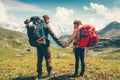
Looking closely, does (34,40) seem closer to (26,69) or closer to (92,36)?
(92,36)

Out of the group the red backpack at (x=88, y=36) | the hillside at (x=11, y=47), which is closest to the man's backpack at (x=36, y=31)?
the red backpack at (x=88, y=36)

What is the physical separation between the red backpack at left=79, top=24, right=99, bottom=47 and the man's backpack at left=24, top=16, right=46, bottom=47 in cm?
244

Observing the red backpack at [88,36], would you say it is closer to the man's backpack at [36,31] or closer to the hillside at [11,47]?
the man's backpack at [36,31]

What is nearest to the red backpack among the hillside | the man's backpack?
the man's backpack

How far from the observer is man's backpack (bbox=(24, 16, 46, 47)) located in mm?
15867

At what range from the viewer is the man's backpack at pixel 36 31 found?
625 inches

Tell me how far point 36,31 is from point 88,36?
3240 mm

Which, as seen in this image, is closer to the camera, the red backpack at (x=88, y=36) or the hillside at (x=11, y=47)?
the red backpack at (x=88, y=36)

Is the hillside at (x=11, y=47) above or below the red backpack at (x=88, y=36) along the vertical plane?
below

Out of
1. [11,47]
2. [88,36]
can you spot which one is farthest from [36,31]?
[11,47]

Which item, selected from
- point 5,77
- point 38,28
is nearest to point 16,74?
point 5,77

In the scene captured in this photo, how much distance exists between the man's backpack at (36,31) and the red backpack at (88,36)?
8.00ft

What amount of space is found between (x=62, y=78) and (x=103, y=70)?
11.8 feet

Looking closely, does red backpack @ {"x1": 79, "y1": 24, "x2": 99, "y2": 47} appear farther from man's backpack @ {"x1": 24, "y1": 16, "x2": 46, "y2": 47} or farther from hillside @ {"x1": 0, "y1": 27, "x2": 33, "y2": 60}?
hillside @ {"x1": 0, "y1": 27, "x2": 33, "y2": 60}
